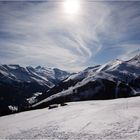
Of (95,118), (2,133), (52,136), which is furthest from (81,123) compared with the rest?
(2,133)

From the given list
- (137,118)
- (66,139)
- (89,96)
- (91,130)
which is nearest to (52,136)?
(66,139)

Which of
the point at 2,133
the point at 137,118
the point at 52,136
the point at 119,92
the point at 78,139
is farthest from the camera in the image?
the point at 119,92

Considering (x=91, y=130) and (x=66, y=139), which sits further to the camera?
(x=91, y=130)

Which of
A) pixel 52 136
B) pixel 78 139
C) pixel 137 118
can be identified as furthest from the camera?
pixel 137 118

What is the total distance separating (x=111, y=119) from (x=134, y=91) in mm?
177767

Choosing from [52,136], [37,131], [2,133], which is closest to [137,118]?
[52,136]

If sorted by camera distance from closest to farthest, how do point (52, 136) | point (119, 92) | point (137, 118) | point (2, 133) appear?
point (52, 136) < point (137, 118) < point (2, 133) < point (119, 92)

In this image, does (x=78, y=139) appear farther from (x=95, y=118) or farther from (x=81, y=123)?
(x=95, y=118)

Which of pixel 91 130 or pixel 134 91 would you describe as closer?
pixel 91 130

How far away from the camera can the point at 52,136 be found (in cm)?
2088

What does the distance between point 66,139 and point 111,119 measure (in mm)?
7099

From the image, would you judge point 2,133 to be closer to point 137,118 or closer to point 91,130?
point 91,130

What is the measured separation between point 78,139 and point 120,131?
12.7ft

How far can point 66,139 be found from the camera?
19453 mm
